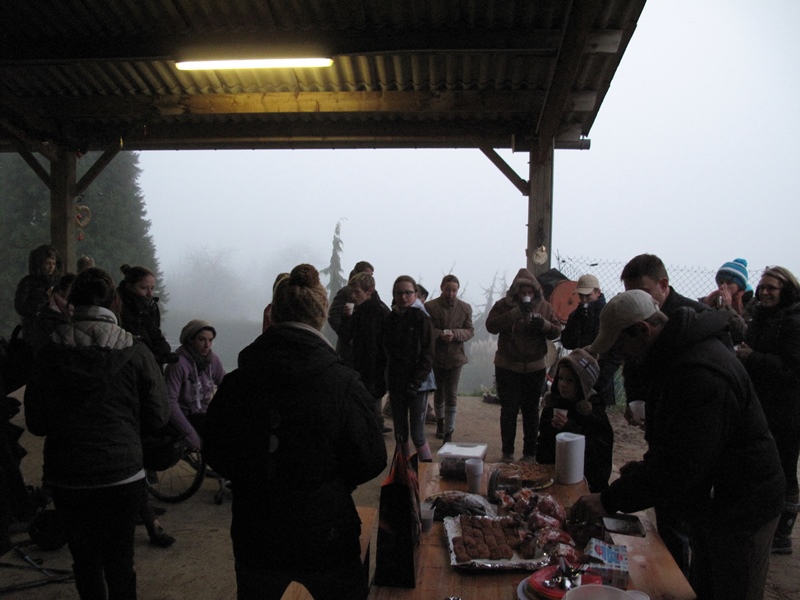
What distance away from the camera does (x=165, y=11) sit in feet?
17.4

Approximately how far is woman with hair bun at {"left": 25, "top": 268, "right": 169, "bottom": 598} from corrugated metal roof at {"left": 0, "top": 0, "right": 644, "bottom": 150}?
11.4ft

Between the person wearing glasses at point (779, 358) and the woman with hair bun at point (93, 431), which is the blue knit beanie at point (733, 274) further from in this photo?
the woman with hair bun at point (93, 431)

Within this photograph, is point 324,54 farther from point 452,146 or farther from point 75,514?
point 75,514

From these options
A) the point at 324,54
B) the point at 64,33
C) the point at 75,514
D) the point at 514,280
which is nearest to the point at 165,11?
the point at 64,33

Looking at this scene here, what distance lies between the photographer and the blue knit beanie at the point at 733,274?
4598mm

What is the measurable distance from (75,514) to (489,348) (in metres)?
12.9

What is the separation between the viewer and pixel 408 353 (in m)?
5.44

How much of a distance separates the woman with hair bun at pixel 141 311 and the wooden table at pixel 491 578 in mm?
3021

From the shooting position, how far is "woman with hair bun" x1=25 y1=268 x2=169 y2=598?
8.31 feet

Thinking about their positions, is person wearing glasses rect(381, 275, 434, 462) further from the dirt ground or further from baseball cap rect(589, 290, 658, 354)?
baseball cap rect(589, 290, 658, 354)

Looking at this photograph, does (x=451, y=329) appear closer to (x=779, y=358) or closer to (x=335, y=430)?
(x=779, y=358)

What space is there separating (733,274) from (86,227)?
22.6m

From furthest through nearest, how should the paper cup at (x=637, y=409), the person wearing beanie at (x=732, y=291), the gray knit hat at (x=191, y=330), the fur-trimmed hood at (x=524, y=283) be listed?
the fur-trimmed hood at (x=524, y=283)
the gray knit hat at (x=191, y=330)
the person wearing beanie at (x=732, y=291)
the paper cup at (x=637, y=409)

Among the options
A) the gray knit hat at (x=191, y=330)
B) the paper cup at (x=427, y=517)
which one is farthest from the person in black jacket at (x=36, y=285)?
the paper cup at (x=427, y=517)
